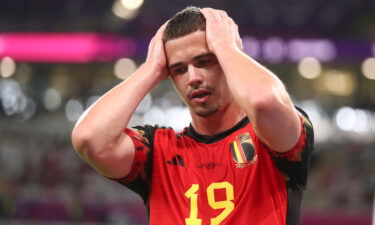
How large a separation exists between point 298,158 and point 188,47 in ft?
1.76

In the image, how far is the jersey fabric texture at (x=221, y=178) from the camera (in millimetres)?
1929

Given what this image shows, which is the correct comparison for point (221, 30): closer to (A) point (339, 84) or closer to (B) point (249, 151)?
(B) point (249, 151)

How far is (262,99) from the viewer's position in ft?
5.78

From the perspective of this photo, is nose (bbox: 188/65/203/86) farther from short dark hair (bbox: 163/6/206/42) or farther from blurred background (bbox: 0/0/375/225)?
blurred background (bbox: 0/0/375/225)

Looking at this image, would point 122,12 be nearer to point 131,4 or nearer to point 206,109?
point 131,4

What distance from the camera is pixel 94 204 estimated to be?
857 centimetres

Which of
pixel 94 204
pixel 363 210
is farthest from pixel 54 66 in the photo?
pixel 363 210

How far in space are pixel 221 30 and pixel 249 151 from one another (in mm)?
421

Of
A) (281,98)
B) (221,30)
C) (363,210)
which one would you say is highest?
(221,30)

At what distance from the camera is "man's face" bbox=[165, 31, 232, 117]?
80.3 inches

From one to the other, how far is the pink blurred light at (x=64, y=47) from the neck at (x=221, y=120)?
326 inches

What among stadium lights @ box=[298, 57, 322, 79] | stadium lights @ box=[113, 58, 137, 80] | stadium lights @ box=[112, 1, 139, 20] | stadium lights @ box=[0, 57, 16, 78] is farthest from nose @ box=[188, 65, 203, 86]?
stadium lights @ box=[0, 57, 16, 78]

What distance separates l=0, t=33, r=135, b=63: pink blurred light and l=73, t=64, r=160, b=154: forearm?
27.2ft

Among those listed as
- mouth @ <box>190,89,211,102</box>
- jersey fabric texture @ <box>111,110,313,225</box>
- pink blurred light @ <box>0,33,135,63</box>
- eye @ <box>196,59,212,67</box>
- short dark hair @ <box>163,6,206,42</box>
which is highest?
pink blurred light @ <box>0,33,135,63</box>
